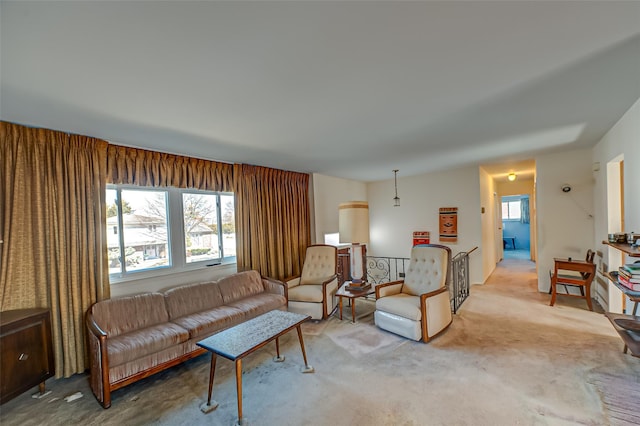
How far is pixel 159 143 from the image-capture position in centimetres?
302

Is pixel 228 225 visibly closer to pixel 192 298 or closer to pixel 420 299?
pixel 192 298

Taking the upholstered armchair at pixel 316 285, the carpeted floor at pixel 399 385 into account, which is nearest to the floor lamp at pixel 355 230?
the upholstered armchair at pixel 316 285

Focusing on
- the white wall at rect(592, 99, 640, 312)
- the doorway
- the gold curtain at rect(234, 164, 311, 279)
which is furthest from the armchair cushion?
the doorway

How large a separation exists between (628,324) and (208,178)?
481 centimetres

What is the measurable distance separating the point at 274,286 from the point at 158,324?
4.99ft

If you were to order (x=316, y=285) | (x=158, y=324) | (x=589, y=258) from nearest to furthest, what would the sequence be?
(x=158, y=324) < (x=589, y=258) < (x=316, y=285)

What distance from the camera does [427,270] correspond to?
3529mm

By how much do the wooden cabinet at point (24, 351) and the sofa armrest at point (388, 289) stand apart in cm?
340

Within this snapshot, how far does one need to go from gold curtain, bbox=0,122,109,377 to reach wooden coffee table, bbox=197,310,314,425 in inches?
58.4

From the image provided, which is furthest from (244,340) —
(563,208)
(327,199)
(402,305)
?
(563,208)

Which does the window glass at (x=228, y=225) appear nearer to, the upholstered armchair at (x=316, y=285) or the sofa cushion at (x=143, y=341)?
the upholstered armchair at (x=316, y=285)

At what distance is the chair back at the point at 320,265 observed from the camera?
14.5 ft

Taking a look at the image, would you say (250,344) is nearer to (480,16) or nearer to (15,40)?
(15,40)

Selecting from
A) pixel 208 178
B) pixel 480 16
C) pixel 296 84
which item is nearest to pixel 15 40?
pixel 296 84
